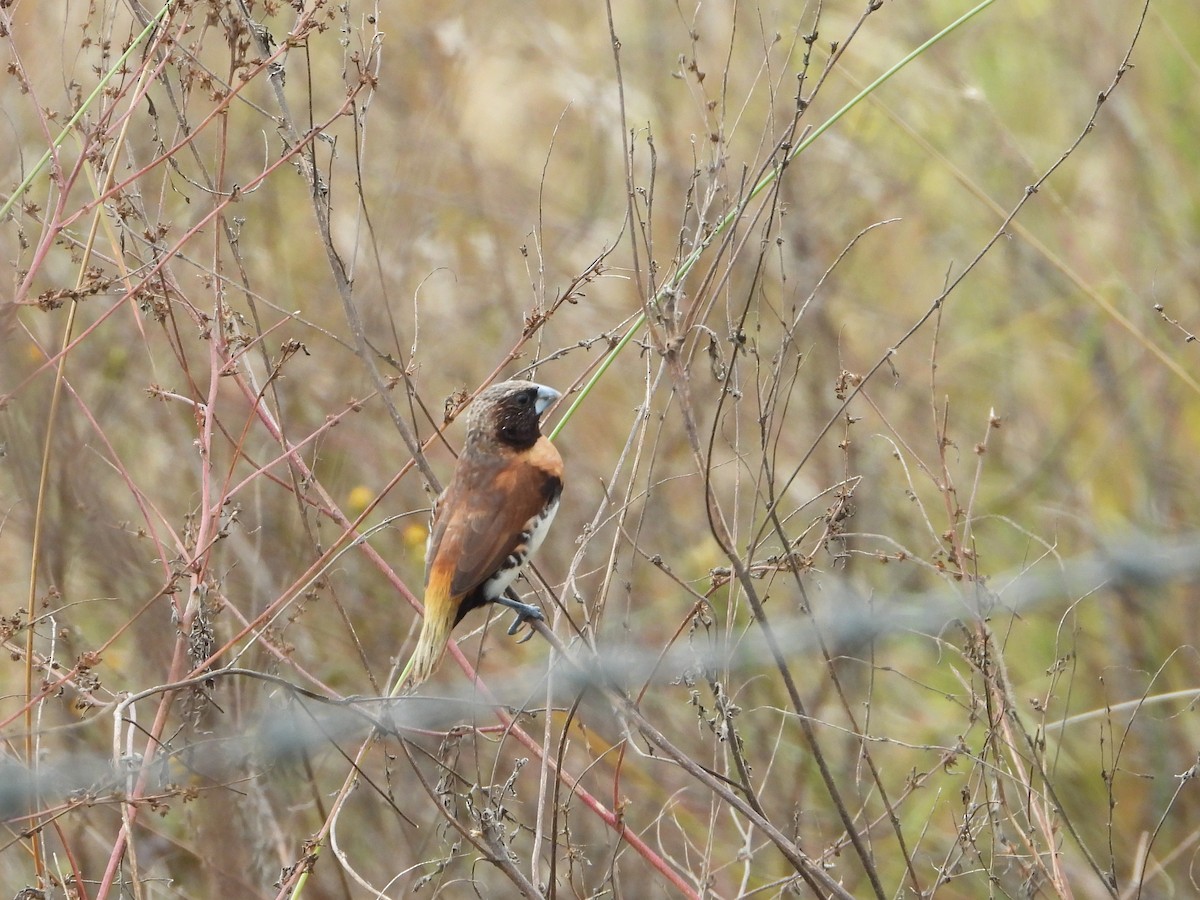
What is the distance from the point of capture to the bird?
3537mm

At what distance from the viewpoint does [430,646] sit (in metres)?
3.39

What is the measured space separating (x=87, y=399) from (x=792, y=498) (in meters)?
3.27

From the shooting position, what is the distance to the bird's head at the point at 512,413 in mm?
3812

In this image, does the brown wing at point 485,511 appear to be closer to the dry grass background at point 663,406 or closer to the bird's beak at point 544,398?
the bird's beak at point 544,398

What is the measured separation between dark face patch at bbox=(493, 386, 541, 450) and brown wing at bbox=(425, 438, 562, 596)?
1.8 inches

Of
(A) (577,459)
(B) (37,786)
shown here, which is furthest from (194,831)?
(A) (577,459)

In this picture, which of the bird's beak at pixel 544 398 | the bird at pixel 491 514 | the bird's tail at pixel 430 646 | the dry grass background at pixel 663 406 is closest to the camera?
the bird's tail at pixel 430 646

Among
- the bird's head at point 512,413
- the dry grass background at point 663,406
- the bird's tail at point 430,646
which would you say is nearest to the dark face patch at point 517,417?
the bird's head at point 512,413

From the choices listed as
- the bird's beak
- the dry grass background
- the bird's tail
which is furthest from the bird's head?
the bird's tail

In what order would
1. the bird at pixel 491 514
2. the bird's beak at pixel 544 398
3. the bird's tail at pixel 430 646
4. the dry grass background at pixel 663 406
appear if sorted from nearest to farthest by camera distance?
the bird's tail at pixel 430 646 < the bird at pixel 491 514 < the bird's beak at pixel 544 398 < the dry grass background at pixel 663 406

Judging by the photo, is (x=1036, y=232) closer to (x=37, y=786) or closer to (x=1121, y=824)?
(x=1121, y=824)

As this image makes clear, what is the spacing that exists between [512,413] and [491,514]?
32cm

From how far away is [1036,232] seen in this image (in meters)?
7.04

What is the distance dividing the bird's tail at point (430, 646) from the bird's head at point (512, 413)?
21.4 inches
